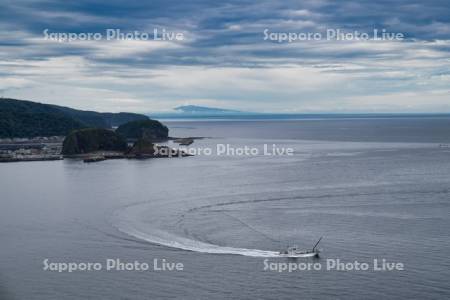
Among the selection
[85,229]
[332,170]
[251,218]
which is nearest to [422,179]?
[332,170]

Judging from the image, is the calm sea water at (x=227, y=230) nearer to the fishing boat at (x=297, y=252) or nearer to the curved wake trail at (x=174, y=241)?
the curved wake trail at (x=174, y=241)

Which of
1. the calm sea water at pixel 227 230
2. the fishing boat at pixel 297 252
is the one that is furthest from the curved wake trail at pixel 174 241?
the fishing boat at pixel 297 252

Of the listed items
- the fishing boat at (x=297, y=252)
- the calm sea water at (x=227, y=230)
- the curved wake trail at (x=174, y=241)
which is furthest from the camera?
the curved wake trail at (x=174, y=241)

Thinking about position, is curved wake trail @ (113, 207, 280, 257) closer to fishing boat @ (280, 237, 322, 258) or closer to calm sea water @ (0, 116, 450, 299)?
calm sea water @ (0, 116, 450, 299)

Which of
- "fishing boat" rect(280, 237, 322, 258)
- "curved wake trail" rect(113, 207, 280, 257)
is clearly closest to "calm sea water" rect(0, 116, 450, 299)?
"curved wake trail" rect(113, 207, 280, 257)

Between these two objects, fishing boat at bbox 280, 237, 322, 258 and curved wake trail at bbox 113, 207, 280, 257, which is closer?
fishing boat at bbox 280, 237, 322, 258

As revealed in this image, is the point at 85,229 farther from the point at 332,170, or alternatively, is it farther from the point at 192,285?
the point at 332,170

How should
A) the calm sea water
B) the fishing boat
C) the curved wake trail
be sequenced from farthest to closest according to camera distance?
the curved wake trail, the fishing boat, the calm sea water

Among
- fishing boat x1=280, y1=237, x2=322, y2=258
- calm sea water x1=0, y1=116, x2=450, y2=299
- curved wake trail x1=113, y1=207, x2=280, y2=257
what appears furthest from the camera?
curved wake trail x1=113, y1=207, x2=280, y2=257
